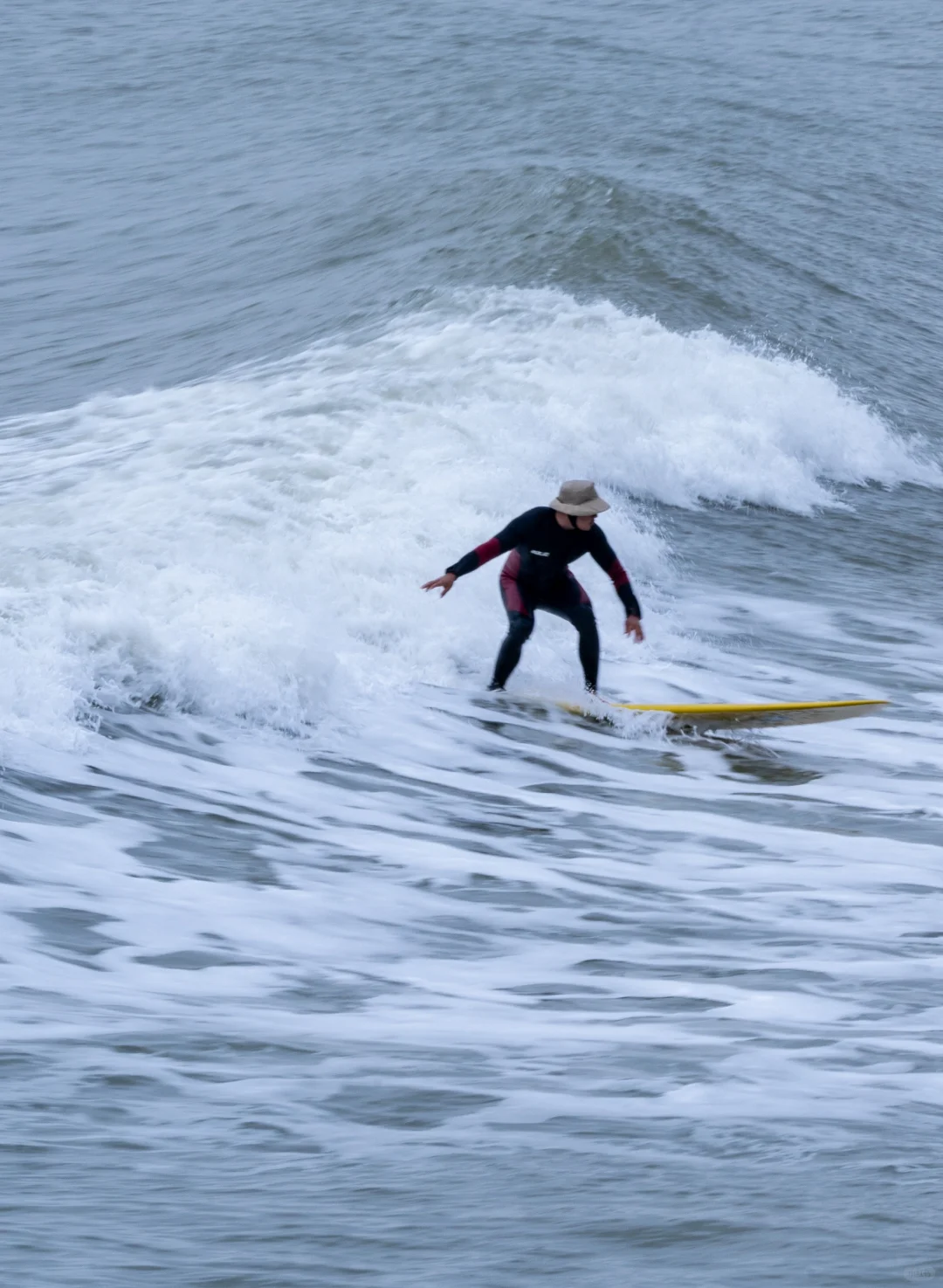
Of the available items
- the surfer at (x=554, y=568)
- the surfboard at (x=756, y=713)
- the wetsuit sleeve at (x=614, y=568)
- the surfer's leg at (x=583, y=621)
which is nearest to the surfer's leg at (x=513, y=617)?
the surfer at (x=554, y=568)

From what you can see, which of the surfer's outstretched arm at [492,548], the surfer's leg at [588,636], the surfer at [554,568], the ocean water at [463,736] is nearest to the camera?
the ocean water at [463,736]

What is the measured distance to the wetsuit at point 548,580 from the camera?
9.26 meters

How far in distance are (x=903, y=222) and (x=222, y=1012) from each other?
67.2 feet

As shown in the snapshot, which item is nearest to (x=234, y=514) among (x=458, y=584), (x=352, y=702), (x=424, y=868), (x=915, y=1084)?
(x=458, y=584)

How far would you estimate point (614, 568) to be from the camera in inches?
367

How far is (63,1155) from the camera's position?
3.85m

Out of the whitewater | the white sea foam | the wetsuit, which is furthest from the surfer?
the white sea foam

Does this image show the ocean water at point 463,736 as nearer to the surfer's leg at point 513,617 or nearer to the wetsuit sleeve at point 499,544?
the surfer's leg at point 513,617

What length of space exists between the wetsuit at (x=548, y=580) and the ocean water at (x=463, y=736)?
406 mm

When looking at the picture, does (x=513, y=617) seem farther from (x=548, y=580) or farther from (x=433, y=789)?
(x=433, y=789)

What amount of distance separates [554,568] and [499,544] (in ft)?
1.37

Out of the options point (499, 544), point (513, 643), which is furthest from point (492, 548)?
point (513, 643)

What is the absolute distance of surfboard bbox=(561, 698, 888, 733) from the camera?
9047 mm

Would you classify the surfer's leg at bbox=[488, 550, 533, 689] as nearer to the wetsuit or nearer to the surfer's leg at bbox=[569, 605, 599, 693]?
the wetsuit
